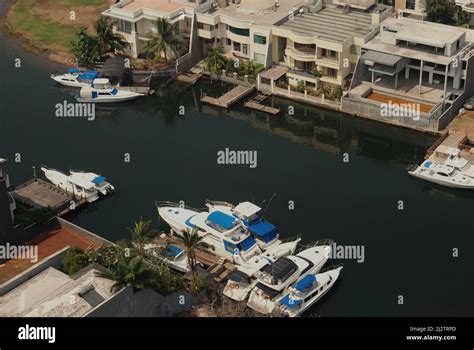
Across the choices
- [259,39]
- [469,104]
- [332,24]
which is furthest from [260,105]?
[469,104]

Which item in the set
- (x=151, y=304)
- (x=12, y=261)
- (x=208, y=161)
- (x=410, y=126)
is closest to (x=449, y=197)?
(x=410, y=126)

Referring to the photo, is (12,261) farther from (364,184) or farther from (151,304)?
(364,184)

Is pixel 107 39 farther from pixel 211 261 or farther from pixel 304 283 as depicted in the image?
pixel 304 283

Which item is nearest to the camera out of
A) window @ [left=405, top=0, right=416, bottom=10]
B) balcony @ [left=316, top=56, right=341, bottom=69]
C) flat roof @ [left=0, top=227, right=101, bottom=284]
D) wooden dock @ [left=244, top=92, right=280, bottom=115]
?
flat roof @ [left=0, top=227, right=101, bottom=284]

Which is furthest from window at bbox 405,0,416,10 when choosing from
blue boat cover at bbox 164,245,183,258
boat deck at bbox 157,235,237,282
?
blue boat cover at bbox 164,245,183,258

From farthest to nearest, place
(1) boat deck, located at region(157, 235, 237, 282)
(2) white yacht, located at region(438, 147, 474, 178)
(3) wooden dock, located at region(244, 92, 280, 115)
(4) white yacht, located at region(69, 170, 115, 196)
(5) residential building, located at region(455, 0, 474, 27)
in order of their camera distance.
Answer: (5) residential building, located at region(455, 0, 474, 27) < (3) wooden dock, located at region(244, 92, 280, 115) < (2) white yacht, located at region(438, 147, 474, 178) < (4) white yacht, located at region(69, 170, 115, 196) < (1) boat deck, located at region(157, 235, 237, 282)

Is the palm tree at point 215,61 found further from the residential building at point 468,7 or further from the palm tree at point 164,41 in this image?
the residential building at point 468,7

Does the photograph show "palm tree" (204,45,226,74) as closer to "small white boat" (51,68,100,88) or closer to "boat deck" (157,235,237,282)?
"small white boat" (51,68,100,88)

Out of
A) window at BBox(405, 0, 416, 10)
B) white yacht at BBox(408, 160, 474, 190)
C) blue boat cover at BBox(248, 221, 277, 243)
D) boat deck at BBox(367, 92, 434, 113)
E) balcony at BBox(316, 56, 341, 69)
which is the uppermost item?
window at BBox(405, 0, 416, 10)
